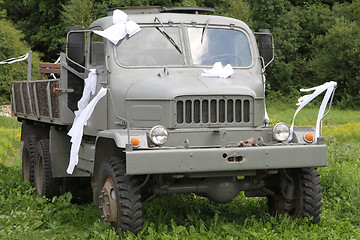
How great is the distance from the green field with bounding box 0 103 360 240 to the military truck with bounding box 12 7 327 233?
259mm

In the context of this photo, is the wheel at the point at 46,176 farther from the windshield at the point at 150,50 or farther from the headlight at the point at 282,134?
the headlight at the point at 282,134

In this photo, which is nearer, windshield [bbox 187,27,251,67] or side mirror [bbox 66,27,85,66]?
side mirror [bbox 66,27,85,66]

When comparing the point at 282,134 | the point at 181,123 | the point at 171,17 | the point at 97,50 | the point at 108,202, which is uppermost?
the point at 171,17

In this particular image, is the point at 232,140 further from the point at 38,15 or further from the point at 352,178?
the point at 38,15

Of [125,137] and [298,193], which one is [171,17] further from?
[298,193]

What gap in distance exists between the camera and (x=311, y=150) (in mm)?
6992

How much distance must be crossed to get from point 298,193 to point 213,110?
52.2 inches

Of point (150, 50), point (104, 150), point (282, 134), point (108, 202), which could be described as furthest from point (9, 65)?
point (282, 134)

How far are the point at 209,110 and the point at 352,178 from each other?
319 cm

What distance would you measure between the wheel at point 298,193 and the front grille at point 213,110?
31.3 inches

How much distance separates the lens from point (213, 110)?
7332 millimetres

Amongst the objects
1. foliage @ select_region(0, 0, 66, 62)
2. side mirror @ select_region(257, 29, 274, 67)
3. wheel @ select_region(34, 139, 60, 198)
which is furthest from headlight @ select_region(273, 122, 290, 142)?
foliage @ select_region(0, 0, 66, 62)

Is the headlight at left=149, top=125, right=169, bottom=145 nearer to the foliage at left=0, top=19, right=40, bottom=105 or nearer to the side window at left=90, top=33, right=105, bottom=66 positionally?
the side window at left=90, top=33, right=105, bottom=66

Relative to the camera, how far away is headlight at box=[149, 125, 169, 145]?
6836 mm
